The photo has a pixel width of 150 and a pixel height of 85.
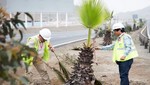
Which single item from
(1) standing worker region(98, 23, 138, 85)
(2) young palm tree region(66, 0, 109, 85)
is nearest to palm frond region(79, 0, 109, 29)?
(2) young palm tree region(66, 0, 109, 85)

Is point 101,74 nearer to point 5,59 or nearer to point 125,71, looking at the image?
point 125,71

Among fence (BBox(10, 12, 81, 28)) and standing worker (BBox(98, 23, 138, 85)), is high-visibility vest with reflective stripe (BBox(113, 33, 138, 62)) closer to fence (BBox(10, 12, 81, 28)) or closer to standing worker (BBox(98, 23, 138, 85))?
standing worker (BBox(98, 23, 138, 85))

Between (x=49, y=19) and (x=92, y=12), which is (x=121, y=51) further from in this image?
(x=49, y=19)

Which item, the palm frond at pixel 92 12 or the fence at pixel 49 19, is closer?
the palm frond at pixel 92 12

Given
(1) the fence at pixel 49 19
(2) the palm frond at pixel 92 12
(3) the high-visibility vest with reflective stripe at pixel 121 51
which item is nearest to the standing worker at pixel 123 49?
(3) the high-visibility vest with reflective stripe at pixel 121 51

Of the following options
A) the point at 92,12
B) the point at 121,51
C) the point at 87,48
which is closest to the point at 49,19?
the point at 87,48

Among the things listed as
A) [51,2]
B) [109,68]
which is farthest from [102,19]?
[51,2]

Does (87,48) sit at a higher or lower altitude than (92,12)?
lower

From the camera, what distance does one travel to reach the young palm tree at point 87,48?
8.80 m

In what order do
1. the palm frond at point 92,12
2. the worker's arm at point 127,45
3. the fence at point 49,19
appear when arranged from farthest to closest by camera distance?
the fence at point 49,19
the palm frond at point 92,12
the worker's arm at point 127,45

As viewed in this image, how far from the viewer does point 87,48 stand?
898cm

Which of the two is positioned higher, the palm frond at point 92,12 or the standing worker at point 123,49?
the palm frond at point 92,12

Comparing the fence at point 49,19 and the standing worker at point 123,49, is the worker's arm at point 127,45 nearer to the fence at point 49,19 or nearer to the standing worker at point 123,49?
the standing worker at point 123,49

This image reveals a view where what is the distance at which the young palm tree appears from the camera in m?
8.80
